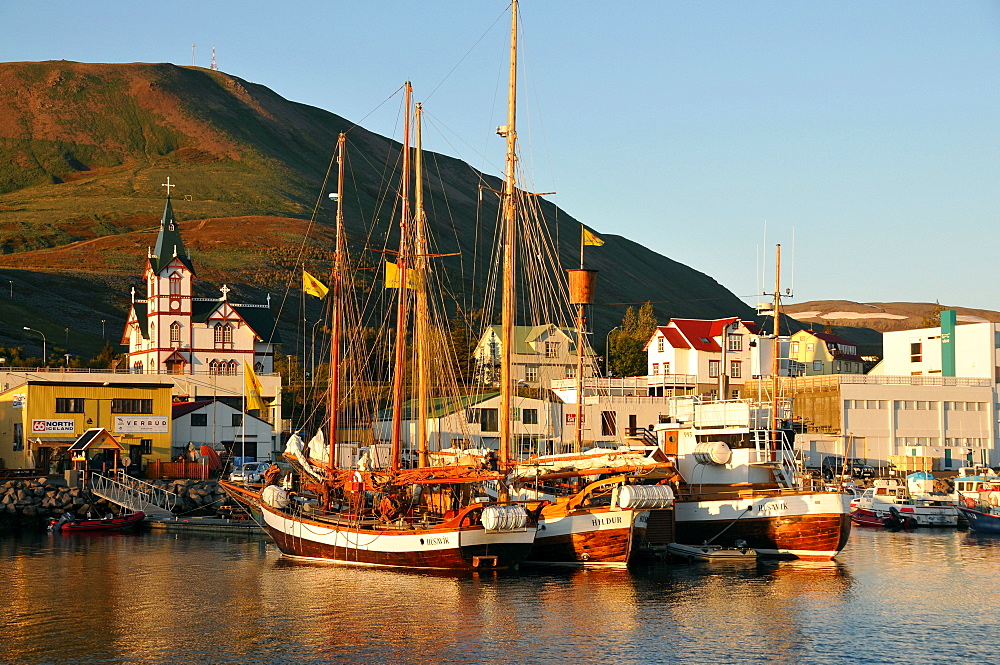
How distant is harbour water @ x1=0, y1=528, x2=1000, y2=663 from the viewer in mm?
35094

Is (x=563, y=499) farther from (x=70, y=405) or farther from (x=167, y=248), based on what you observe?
(x=167, y=248)

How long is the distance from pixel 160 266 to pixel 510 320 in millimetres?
83573

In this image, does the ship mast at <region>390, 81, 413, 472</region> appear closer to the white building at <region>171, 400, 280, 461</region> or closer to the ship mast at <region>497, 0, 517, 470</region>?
the ship mast at <region>497, 0, 517, 470</region>

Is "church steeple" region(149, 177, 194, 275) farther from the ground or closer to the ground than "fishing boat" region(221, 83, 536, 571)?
farther from the ground

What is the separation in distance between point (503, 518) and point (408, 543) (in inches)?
182

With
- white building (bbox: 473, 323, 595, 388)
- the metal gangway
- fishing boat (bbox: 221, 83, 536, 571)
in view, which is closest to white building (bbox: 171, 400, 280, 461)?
the metal gangway

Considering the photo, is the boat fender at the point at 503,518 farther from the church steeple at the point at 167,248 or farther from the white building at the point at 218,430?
the church steeple at the point at 167,248

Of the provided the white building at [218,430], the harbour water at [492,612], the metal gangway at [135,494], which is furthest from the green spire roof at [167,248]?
the harbour water at [492,612]

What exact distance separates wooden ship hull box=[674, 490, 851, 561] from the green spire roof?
282ft

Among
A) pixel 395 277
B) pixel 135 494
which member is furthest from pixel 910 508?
pixel 135 494

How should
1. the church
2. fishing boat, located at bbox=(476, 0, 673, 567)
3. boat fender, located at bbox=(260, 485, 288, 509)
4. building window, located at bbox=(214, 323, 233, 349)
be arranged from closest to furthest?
fishing boat, located at bbox=(476, 0, 673, 567) < boat fender, located at bbox=(260, 485, 288, 509) < the church < building window, located at bbox=(214, 323, 233, 349)

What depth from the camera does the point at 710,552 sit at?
53.6 m

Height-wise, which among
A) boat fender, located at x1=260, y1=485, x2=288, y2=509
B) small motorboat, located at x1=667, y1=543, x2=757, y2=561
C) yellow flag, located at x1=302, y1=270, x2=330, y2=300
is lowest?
small motorboat, located at x1=667, y1=543, x2=757, y2=561

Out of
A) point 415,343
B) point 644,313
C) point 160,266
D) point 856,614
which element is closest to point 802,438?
point 415,343
